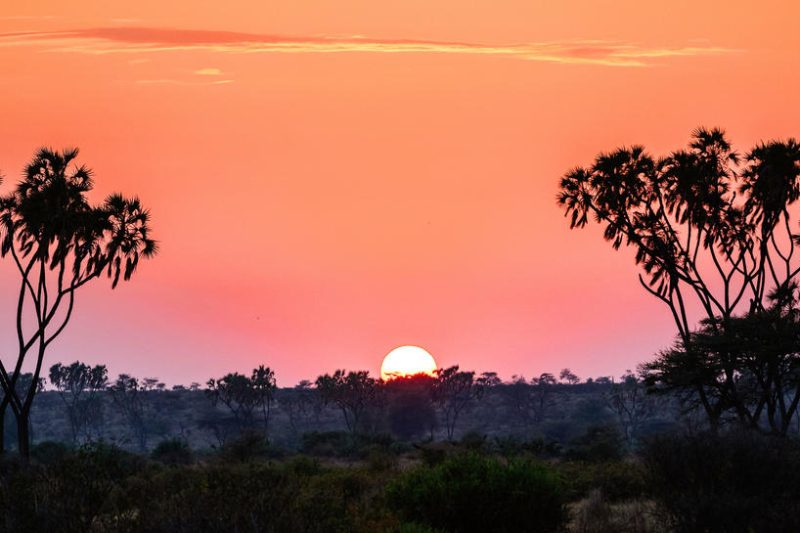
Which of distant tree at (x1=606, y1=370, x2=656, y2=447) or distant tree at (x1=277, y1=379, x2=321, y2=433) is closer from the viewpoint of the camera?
distant tree at (x1=606, y1=370, x2=656, y2=447)

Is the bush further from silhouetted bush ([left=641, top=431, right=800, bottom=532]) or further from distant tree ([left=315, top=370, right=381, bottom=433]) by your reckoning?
distant tree ([left=315, top=370, right=381, bottom=433])

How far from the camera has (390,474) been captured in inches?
1623

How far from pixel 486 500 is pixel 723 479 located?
494 centimetres

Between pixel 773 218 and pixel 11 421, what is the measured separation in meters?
112

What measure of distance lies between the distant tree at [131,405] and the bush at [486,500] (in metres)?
116

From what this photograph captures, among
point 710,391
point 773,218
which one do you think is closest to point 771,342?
point 710,391

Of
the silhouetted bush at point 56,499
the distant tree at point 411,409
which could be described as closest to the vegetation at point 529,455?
the silhouetted bush at point 56,499

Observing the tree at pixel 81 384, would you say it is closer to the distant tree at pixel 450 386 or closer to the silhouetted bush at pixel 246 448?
the distant tree at pixel 450 386

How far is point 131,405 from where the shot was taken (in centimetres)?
15062

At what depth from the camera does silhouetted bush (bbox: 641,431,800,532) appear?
77.6 ft

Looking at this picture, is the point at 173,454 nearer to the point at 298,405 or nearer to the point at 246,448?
the point at 246,448

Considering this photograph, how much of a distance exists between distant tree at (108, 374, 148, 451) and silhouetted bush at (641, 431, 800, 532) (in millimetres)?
117140

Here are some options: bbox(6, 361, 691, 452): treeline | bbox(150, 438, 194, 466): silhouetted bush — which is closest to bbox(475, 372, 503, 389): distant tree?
bbox(6, 361, 691, 452): treeline

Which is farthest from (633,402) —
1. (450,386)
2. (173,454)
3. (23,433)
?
(23,433)
